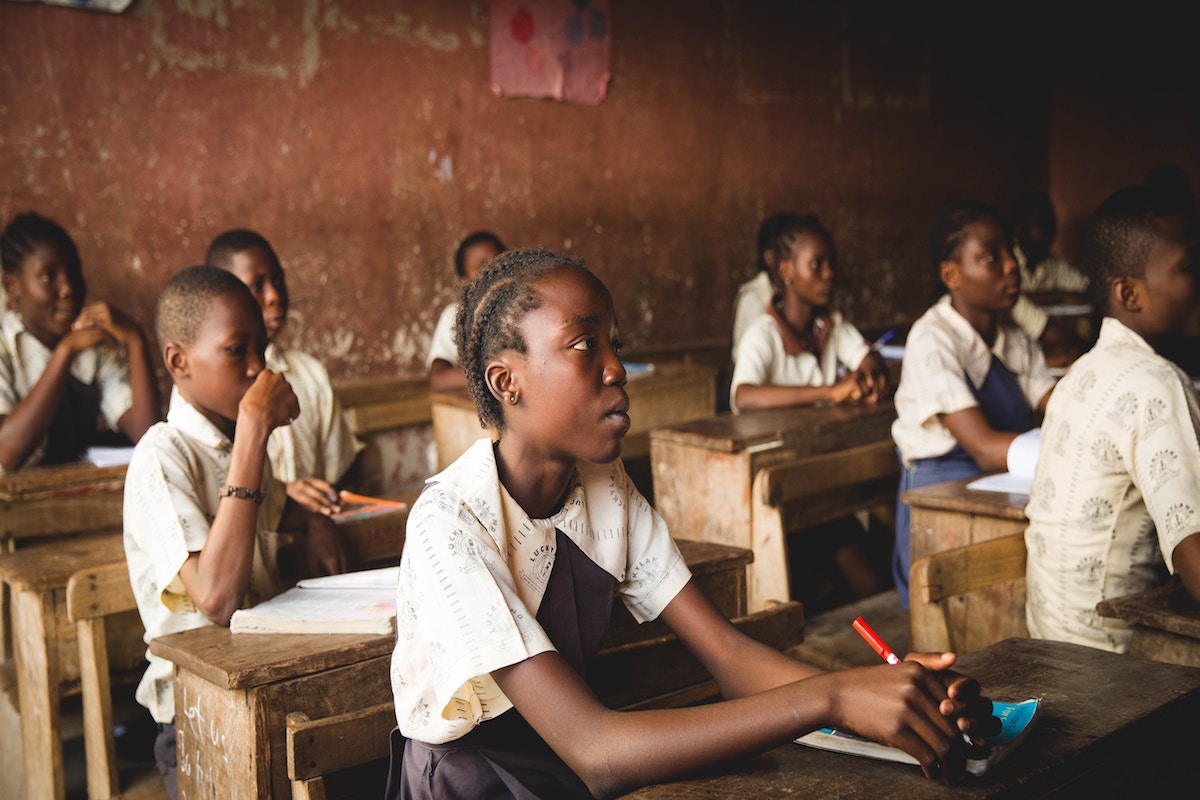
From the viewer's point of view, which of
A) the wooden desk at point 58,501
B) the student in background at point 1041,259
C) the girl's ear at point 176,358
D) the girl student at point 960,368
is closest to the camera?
the girl's ear at point 176,358

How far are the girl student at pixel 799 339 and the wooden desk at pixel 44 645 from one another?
2.09 metres

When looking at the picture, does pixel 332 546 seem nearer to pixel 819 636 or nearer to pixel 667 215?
pixel 819 636

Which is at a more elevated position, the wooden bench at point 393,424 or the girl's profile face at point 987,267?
the girl's profile face at point 987,267

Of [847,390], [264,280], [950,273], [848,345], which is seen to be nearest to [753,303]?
[848,345]

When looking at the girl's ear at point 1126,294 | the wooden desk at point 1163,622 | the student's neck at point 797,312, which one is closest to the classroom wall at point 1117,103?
the student's neck at point 797,312

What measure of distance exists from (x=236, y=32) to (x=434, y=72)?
85cm

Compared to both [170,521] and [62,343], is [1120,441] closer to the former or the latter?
[170,521]

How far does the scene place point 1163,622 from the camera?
1.52 metres

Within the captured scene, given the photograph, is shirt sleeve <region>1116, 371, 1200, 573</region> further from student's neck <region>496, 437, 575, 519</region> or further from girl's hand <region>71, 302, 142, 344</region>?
girl's hand <region>71, 302, 142, 344</region>

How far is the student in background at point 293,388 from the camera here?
9.43 feet

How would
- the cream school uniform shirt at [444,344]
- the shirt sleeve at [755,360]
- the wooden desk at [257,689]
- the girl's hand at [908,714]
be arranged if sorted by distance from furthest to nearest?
the cream school uniform shirt at [444,344] → the shirt sleeve at [755,360] → the wooden desk at [257,689] → the girl's hand at [908,714]

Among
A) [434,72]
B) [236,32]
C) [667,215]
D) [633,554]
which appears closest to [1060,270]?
[667,215]

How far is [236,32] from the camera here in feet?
13.1

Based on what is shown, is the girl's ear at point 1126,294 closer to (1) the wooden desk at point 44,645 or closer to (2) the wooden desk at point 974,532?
(2) the wooden desk at point 974,532
